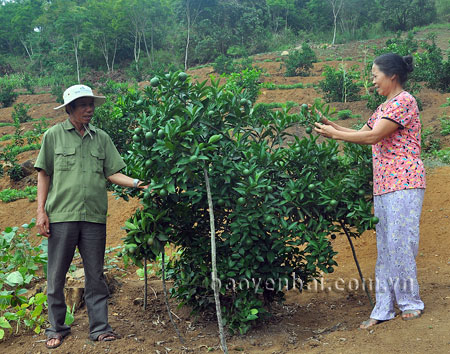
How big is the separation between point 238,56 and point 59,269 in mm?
26581

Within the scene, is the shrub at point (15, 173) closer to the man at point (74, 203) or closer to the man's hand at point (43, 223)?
the man at point (74, 203)

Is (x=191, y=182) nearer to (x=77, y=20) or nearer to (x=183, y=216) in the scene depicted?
(x=183, y=216)

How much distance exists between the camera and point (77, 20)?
3084 cm

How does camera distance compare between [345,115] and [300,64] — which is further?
[300,64]

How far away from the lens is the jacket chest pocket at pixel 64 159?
3469 millimetres

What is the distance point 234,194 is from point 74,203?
3.79ft

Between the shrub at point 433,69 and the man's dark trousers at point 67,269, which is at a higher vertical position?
the shrub at point 433,69

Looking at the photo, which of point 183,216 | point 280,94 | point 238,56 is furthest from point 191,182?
point 238,56

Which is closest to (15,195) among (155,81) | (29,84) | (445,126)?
(155,81)

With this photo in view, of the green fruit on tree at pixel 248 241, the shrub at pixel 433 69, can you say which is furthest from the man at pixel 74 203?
the shrub at pixel 433 69

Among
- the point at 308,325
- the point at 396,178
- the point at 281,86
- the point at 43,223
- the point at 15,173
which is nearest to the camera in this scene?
the point at 396,178

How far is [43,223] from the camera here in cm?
341

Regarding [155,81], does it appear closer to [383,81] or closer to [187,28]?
[383,81]

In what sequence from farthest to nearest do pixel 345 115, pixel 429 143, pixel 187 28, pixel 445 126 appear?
pixel 187 28 → pixel 345 115 → pixel 445 126 → pixel 429 143
